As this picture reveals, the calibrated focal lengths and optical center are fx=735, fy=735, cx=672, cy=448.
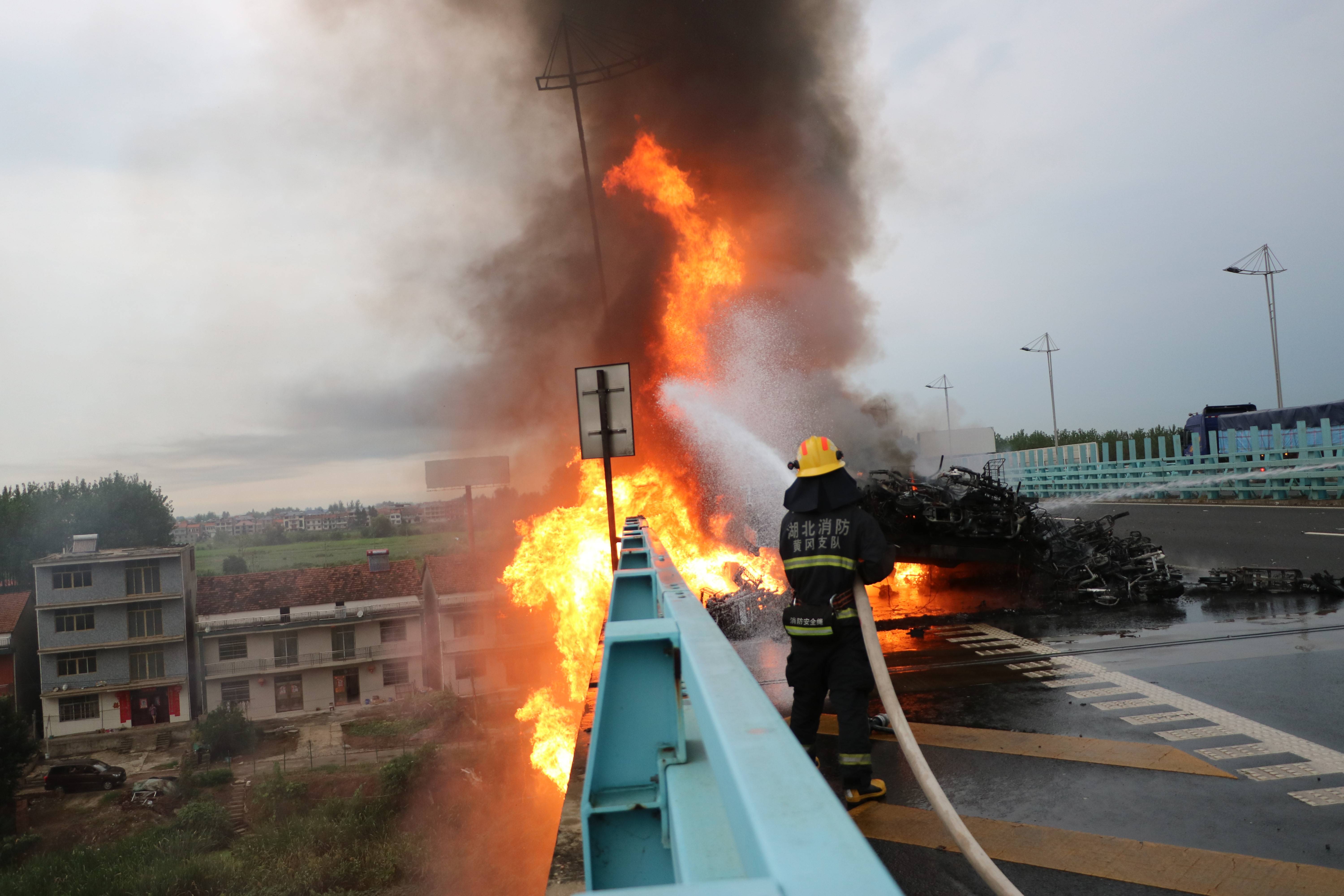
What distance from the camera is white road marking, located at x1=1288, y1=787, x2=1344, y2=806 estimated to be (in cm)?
401

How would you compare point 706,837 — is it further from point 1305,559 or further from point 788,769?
point 1305,559

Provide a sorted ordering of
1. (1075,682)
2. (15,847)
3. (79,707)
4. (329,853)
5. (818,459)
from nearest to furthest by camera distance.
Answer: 1. (818,459)
2. (1075,682)
3. (329,853)
4. (15,847)
5. (79,707)

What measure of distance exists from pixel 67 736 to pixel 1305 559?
217 feet

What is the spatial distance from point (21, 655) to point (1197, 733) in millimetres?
68597

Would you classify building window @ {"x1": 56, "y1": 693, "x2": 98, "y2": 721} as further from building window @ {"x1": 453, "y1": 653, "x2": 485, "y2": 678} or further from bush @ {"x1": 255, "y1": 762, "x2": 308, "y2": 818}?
building window @ {"x1": 453, "y1": 653, "x2": 485, "y2": 678}

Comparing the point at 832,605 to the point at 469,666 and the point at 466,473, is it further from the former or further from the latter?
the point at 469,666

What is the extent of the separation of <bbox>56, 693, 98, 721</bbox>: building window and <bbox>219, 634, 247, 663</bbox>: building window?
7315 mm

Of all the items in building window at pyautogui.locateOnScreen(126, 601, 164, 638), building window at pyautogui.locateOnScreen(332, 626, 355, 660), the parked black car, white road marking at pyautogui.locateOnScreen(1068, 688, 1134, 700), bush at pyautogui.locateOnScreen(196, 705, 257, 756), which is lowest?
the parked black car

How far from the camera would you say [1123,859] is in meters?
3.56

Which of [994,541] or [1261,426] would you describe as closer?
[994,541]

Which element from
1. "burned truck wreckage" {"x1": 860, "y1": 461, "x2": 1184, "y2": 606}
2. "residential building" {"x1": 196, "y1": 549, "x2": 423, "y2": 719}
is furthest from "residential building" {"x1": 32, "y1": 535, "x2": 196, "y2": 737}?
"burned truck wreckage" {"x1": 860, "y1": 461, "x2": 1184, "y2": 606}

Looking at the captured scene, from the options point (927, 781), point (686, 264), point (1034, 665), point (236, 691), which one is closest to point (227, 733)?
point (236, 691)

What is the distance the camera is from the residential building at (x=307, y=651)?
52344 mm

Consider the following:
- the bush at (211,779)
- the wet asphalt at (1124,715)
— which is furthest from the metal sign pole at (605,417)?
the bush at (211,779)
